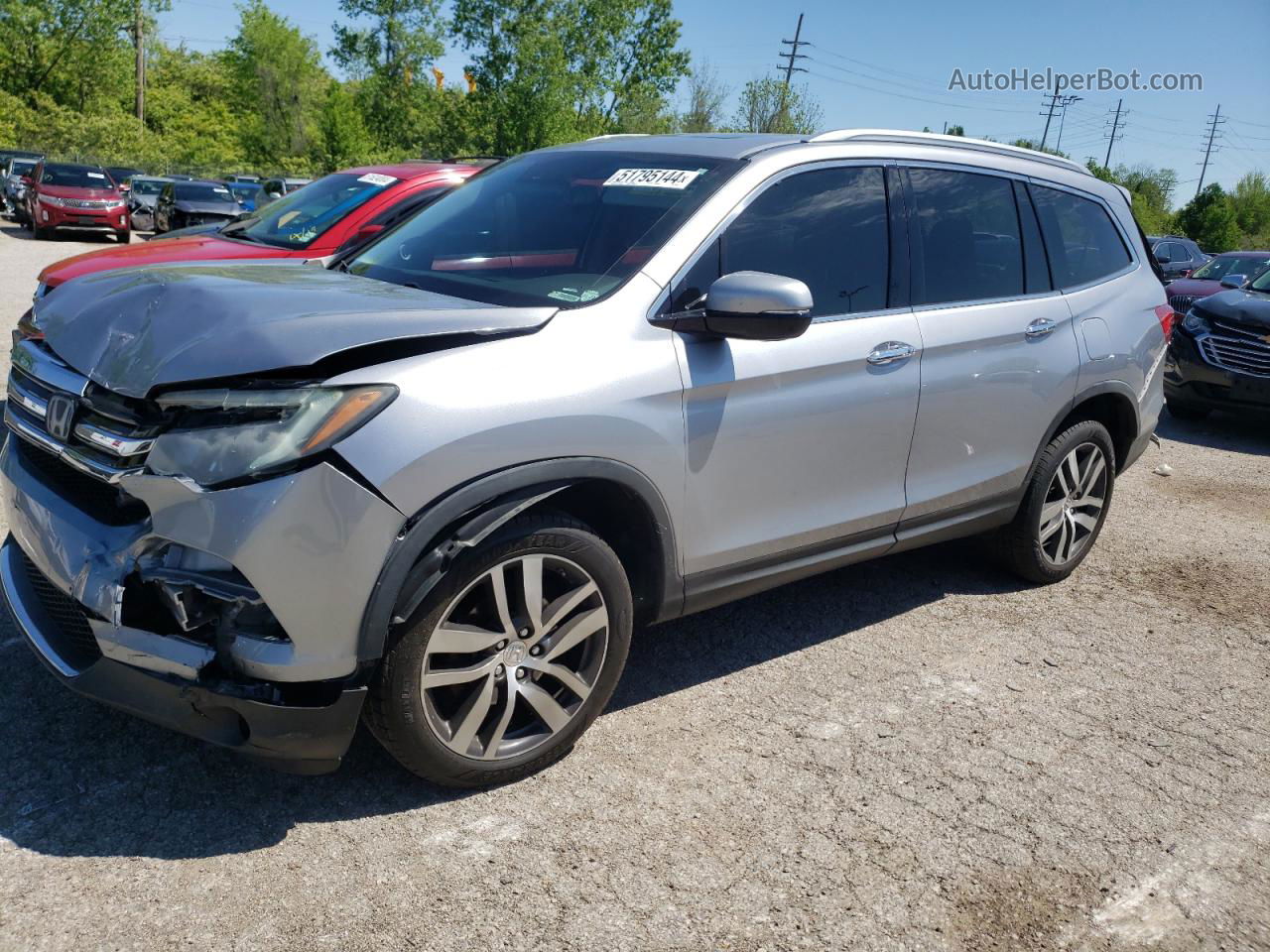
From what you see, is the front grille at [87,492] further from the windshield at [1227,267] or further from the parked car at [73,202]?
the parked car at [73,202]

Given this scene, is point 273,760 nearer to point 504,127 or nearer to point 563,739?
point 563,739

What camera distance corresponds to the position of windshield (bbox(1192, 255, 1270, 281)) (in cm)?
1469

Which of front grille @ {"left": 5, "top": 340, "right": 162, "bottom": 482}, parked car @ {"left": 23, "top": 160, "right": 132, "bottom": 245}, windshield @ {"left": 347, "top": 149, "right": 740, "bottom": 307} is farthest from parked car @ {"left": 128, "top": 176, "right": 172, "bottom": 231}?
front grille @ {"left": 5, "top": 340, "right": 162, "bottom": 482}

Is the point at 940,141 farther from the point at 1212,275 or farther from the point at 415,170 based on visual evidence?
the point at 1212,275

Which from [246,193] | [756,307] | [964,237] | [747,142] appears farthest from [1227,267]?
[246,193]

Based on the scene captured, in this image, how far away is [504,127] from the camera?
4609 cm

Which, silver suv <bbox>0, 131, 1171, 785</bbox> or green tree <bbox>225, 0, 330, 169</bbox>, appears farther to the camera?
green tree <bbox>225, 0, 330, 169</bbox>

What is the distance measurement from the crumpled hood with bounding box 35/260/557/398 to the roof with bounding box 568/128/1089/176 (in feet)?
3.62

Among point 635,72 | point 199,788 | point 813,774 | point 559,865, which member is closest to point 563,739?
point 559,865

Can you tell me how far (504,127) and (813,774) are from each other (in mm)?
45945

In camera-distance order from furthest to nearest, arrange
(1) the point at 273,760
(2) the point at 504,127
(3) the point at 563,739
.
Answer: (2) the point at 504,127
(3) the point at 563,739
(1) the point at 273,760

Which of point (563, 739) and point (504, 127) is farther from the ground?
point (504, 127)

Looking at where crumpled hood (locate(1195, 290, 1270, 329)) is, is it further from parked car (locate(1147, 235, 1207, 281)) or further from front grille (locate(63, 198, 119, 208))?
front grille (locate(63, 198, 119, 208))

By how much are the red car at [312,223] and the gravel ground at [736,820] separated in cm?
380
